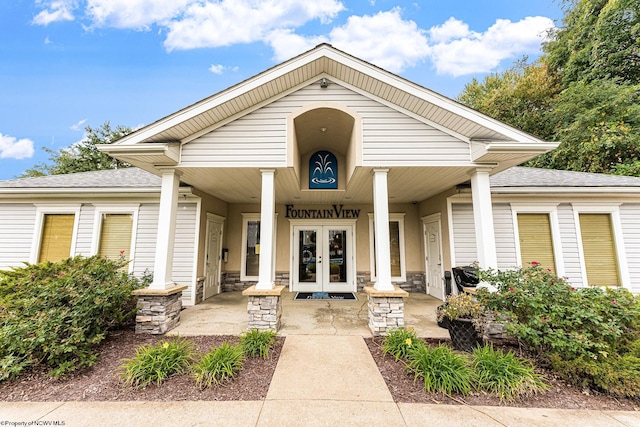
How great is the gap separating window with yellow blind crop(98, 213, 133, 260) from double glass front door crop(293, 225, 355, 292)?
4.47 metres

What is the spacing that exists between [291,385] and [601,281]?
7.93m

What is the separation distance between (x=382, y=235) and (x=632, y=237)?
6792mm

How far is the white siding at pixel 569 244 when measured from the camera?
6.10 metres

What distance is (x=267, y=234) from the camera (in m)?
4.41

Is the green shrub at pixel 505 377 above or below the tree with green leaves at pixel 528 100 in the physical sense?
below

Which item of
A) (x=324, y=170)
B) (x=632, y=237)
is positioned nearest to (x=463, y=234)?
(x=324, y=170)

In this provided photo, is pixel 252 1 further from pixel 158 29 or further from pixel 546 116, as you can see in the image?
pixel 546 116

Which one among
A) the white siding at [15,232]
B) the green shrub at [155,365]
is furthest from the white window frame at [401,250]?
the white siding at [15,232]

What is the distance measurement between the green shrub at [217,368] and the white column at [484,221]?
4248 millimetres

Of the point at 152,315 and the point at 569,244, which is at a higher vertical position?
the point at 569,244

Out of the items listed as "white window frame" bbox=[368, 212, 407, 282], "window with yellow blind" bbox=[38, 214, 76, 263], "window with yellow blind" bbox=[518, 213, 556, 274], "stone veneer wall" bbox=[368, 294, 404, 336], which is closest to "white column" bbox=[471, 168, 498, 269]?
"stone veneer wall" bbox=[368, 294, 404, 336]

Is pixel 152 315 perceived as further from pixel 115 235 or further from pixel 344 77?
pixel 344 77

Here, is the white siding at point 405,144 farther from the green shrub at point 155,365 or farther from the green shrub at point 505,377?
the green shrub at point 155,365

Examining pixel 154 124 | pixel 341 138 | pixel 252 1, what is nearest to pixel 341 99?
pixel 341 138
